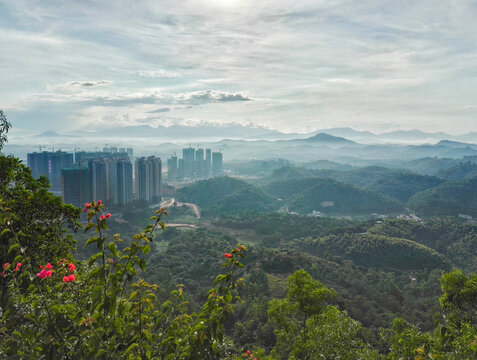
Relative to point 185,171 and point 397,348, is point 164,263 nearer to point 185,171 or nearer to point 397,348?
point 397,348

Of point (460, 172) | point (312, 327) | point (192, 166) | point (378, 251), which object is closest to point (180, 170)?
point (192, 166)

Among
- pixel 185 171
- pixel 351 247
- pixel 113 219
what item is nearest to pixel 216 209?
pixel 113 219

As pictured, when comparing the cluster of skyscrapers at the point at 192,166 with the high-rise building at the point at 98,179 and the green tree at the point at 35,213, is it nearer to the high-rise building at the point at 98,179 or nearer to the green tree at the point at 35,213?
the high-rise building at the point at 98,179

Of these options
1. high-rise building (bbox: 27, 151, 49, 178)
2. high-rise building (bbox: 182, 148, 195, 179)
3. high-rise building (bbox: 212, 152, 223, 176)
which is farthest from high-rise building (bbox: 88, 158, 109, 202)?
high-rise building (bbox: 212, 152, 223, 176)

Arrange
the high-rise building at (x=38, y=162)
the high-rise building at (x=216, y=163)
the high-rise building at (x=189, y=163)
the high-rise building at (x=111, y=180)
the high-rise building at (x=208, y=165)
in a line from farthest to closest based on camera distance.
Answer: the high-rise building at (x=216, y=163), the high-rise building at (x=208, y=165), the high-rise building at (x=189, y=163), the high-rise building at (x=38, y=162), the high-rise building at (x=111, y=180)

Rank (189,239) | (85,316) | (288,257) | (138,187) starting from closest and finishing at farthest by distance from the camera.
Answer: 1. (85,316)
2. (288,257)
3. (189,239)
4. (138,187)

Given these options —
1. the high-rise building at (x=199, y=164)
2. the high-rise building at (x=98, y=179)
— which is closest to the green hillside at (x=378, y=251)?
the high-rise building at (x=98, y=179)
